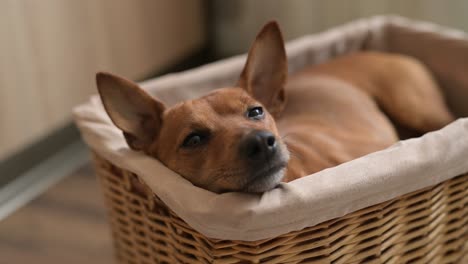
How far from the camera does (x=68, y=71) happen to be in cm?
244

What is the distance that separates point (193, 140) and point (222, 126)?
2.8 inches

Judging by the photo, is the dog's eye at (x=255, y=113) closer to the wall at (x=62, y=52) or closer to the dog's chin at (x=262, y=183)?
the dog's chin at (x=262, y=183)

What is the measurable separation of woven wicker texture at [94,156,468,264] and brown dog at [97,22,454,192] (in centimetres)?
10

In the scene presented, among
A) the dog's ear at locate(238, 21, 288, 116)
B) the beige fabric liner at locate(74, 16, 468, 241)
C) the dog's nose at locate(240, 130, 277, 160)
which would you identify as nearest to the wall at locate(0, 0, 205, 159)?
the beige fabric liner at locate(74, 16, 468, 241)

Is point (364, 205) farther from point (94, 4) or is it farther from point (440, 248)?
point (94, 4)

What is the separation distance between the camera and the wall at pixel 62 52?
7.28 ft

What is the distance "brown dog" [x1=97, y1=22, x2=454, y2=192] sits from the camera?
1289mm

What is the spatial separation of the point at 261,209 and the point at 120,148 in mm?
468

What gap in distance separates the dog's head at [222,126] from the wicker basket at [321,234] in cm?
9

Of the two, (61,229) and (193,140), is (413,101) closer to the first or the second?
(193,140)

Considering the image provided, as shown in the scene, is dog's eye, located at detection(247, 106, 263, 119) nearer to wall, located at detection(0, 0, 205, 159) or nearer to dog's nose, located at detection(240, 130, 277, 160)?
dog's nose, located at detection(240, 130, 277, 160)

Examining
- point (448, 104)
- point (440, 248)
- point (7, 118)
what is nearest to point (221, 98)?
point (440, 248)

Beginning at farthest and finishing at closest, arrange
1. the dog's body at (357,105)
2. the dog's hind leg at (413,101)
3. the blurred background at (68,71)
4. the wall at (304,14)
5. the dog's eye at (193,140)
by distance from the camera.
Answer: the wall at (304,14), the blurred background at (68,71), the dog's hind leg at (413,101), the dog's body at (357,105), the dog's eye at (193,140)

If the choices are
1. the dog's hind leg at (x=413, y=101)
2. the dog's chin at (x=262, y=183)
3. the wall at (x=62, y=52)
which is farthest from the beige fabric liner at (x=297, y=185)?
the wall at (x=62, y=52)
